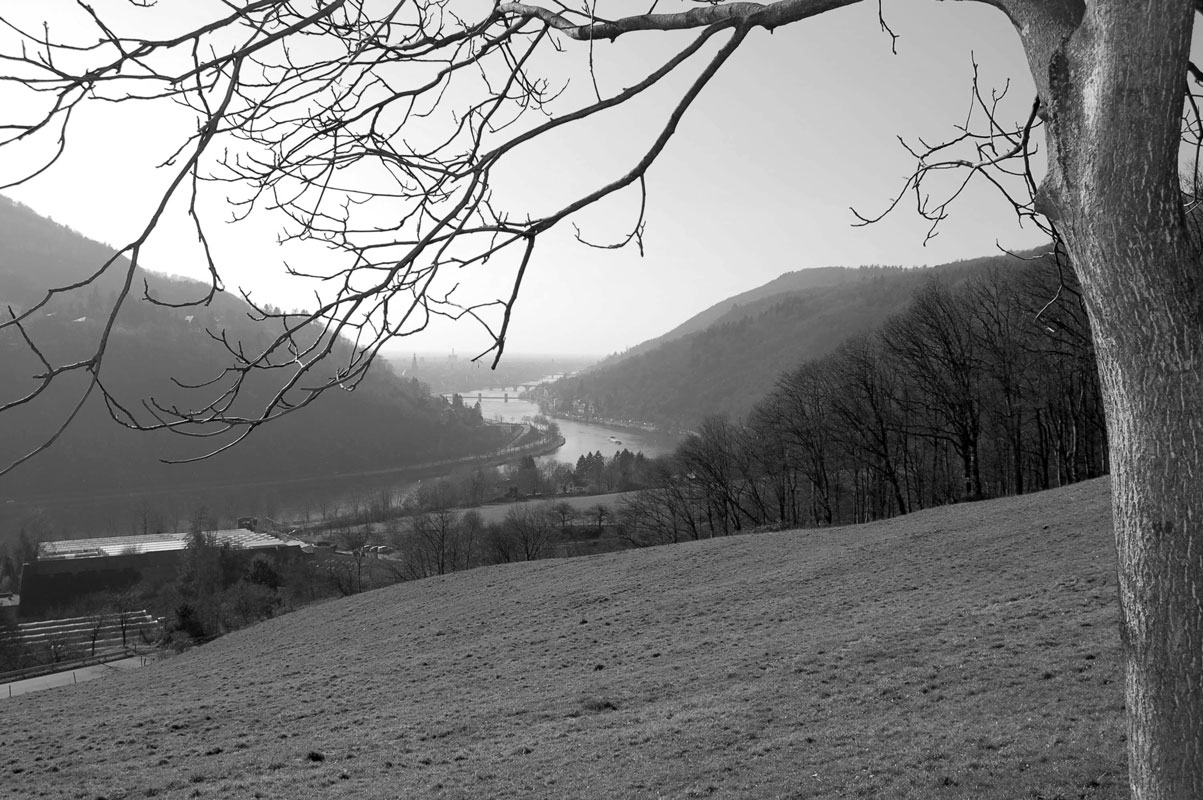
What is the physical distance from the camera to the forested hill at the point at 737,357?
335 feet

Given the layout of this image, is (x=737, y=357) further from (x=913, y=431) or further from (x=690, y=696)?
(x=690, y=696)

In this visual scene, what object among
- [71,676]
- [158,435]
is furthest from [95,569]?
[158,435]

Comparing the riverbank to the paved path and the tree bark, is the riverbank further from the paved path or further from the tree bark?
the tree bark

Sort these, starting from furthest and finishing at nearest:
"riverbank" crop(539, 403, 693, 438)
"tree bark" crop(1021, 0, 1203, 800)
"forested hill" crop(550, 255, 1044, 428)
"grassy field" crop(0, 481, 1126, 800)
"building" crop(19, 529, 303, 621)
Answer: "riverbank" crop(539, 403, 693, 438) < "forested hill" crop(550, 255, 1044, 428) < "building" crop(19, 529, 303, 621) < "grassy field" crop(0, 481, 1126, 800) < "tree bark" crop(1021, 0, 1203, 800)

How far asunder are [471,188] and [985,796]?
190 inches

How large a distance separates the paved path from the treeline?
75.4 feet

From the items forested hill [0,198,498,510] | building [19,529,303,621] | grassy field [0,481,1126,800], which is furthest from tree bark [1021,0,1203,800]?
forested hill [0,198,498,510]

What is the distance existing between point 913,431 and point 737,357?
8968 centimetres

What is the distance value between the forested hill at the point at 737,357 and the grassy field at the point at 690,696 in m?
78.4

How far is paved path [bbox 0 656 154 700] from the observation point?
26.1m

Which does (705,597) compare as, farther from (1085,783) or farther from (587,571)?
(1085,783)

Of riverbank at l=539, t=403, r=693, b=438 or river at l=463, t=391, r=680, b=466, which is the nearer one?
river at l=463, t=391, r=680, b=466

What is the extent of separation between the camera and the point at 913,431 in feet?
98.2

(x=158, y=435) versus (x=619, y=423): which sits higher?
(x=158, y=435)
